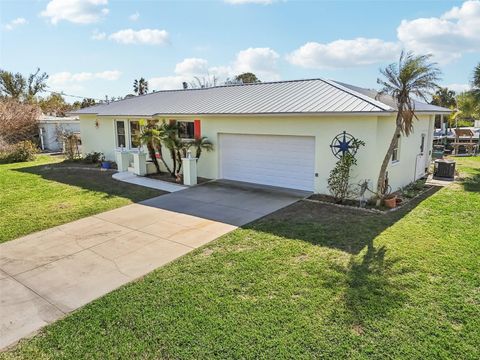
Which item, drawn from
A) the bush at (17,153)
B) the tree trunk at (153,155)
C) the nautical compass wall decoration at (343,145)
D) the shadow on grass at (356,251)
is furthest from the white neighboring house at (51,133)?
the shadow on grass at (356,251)

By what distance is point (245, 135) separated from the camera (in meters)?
12.3

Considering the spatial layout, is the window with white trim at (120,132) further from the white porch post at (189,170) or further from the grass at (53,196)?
the white porch post at (189,170)

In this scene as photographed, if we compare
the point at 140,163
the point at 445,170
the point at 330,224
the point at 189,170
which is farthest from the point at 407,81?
the point at 140,163

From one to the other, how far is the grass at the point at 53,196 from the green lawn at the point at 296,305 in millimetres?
4531

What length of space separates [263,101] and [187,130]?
3849 millimetres

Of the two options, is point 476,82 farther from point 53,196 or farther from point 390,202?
point 53,196

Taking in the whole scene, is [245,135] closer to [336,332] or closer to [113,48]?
[336,332]

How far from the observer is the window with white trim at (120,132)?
56.8ft

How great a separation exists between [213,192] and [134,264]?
5.57 meters

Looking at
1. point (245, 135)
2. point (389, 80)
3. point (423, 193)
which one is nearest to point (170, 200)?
point (245, 135)

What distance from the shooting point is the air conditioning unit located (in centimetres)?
1330

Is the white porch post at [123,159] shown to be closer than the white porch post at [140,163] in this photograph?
No

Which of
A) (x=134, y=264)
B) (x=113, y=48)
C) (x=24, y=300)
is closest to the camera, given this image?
(x=24, y=300)

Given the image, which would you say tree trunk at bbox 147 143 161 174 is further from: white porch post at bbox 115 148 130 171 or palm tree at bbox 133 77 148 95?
palm tree at bbox 133 77 148 95
